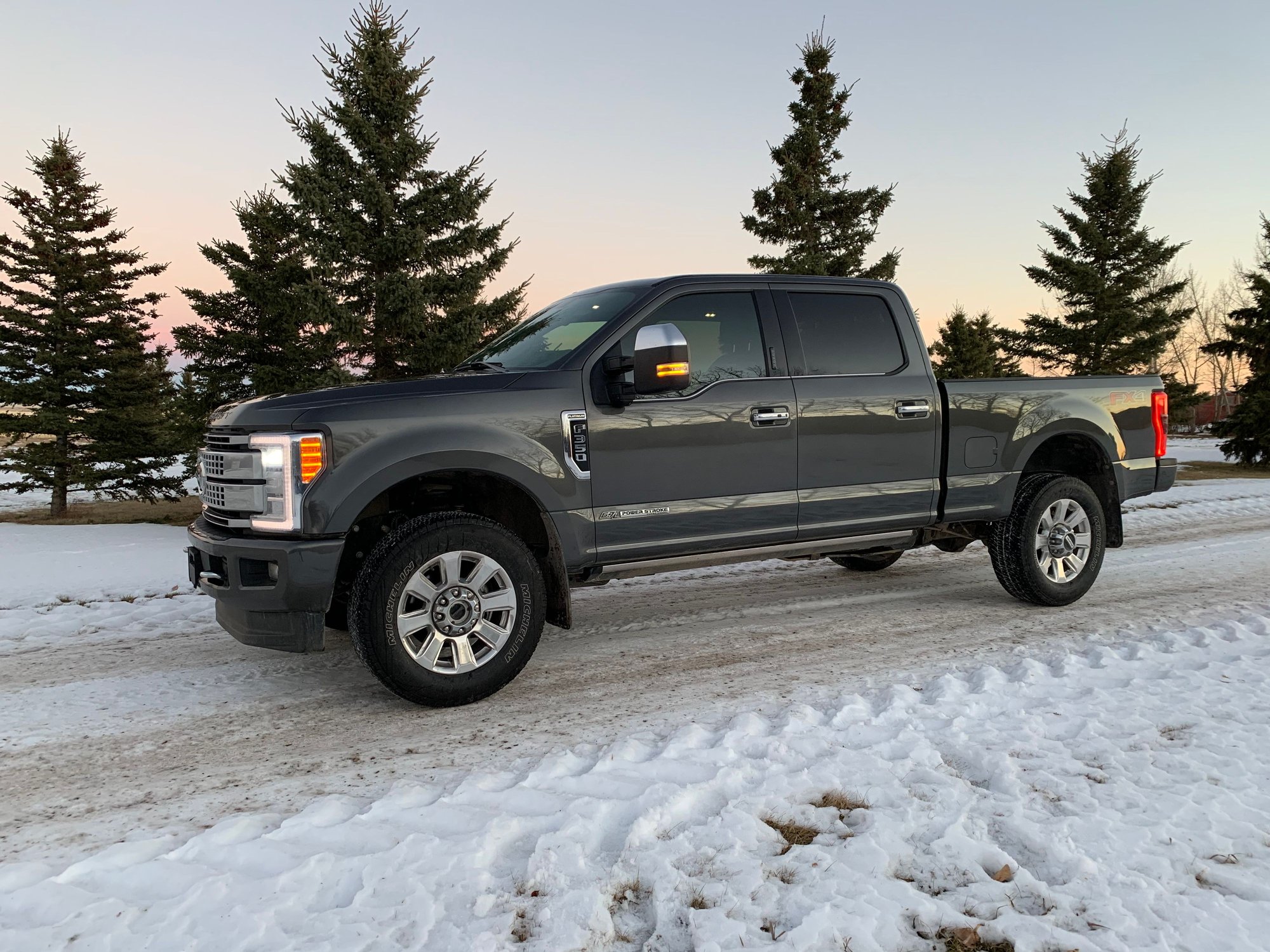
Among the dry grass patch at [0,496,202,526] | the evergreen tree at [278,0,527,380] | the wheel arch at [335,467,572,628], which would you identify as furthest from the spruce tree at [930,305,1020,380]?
the wheel arch at [335,467,572,628]

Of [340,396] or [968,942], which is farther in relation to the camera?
[340,396]

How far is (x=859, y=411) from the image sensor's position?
5.18m

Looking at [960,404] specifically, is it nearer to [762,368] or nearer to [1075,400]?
[1075,400]

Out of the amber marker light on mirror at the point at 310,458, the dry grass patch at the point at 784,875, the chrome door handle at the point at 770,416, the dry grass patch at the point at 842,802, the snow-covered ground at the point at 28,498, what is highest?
the chrome door handle at the point at 770,416

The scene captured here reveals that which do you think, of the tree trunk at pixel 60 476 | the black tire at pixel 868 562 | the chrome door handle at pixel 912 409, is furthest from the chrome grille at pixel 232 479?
the tree trunk at pixel 60 476

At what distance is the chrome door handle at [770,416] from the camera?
4812 millimetres

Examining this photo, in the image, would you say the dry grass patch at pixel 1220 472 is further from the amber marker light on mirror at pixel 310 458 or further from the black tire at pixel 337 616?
the amber marker light on mirror at pixel 310 458

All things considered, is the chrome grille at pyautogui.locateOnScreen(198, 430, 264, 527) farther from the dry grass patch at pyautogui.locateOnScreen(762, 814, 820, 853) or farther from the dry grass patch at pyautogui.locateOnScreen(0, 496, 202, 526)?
the dry grass patch at pyautogui.locateOnScreen(0, 496, 202, 526)

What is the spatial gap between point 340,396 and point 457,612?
119 cm

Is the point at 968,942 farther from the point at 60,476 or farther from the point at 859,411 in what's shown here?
the point at 60,476

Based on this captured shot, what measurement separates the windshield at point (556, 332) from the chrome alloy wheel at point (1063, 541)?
343cm

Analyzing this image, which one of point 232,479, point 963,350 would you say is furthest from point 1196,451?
point 232,479

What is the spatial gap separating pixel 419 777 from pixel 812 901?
65.1 inches

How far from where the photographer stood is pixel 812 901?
2.42m
